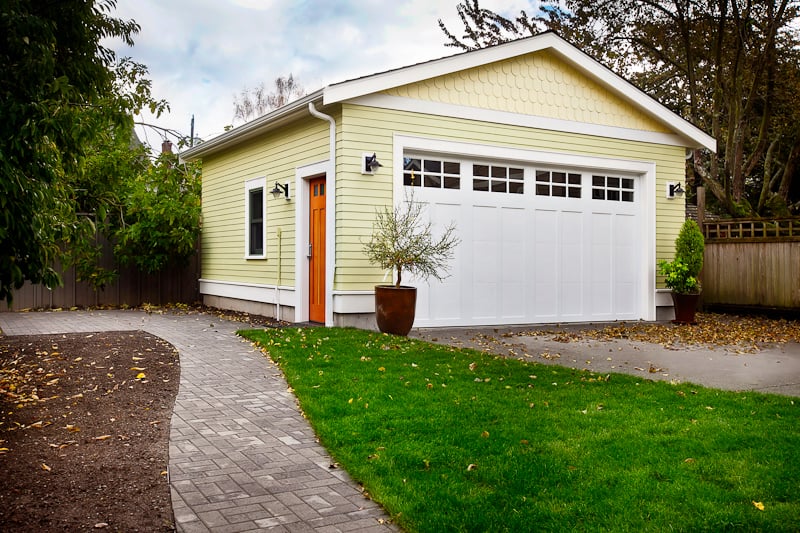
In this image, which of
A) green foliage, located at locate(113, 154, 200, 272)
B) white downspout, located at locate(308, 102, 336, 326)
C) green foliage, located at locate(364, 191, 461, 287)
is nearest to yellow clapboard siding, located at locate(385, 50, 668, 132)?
white downspout, located at locate(308, 102, 336, 326)

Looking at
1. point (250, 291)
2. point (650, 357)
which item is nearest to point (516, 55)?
point (650, 357)

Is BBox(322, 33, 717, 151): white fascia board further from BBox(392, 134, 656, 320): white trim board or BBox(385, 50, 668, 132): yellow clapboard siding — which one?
BBox(392, 134, 656, 320): white trim board

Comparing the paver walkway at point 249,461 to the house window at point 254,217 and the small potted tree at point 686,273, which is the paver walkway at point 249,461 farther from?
the small potted tree at point 686,273

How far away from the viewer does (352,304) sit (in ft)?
32.9

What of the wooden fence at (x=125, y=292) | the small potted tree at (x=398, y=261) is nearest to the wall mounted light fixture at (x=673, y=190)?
the small potted tree at (x=398, y=261)

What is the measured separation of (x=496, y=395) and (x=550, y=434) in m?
1.09

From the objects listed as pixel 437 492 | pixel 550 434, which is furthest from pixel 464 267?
pixel 437 492

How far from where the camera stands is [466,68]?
10797 mm

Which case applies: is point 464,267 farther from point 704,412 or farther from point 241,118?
point 241,118

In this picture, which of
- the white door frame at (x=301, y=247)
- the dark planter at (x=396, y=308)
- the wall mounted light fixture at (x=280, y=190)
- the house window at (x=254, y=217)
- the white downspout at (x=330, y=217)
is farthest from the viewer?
the house window at (x=254, y=217)

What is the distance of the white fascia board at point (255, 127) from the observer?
10.4 m

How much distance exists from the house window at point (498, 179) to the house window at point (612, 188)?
1.64 meters

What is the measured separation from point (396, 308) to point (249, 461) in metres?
5.04

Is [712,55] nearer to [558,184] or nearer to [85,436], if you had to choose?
[558,184]
